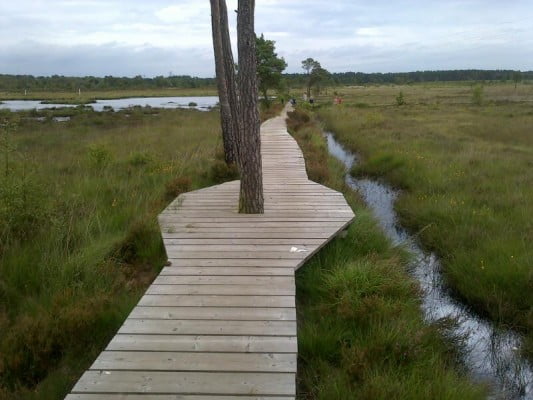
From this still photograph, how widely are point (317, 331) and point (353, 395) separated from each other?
0.83 m

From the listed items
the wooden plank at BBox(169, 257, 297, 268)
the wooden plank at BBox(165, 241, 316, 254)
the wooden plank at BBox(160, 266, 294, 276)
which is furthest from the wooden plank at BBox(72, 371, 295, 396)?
the wooden plank at BBox(165, 241, 316, 254)

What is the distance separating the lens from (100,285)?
14.3ft

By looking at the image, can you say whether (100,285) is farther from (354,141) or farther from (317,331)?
(354,141)

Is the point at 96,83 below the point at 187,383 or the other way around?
the other way around

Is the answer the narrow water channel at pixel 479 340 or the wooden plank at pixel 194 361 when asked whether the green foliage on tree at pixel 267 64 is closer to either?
the narrow water channel at pixel 479 340

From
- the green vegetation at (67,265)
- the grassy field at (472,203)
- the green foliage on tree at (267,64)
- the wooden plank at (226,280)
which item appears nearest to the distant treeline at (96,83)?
the green foliage on tree at (267,64)

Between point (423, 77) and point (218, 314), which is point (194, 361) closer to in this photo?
point (218, 314)

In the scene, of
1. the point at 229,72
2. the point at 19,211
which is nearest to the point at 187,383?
the point at 19,211

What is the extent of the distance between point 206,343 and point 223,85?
713 cm

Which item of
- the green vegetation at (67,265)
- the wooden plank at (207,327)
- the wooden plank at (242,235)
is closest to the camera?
the wooden plank at (207,327)

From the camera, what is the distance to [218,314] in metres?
3.48

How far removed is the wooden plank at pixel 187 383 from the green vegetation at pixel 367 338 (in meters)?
0.48

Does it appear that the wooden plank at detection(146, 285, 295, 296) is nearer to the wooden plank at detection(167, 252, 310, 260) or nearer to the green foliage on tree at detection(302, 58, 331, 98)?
the wooden plank at detection(167, 252, 310, 260)

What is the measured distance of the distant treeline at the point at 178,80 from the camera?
102 m
